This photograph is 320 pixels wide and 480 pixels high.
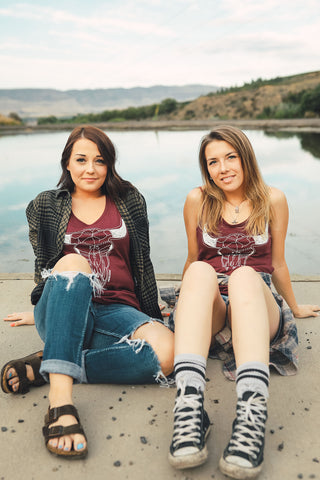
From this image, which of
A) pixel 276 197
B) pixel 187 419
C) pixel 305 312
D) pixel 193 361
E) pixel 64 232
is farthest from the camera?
pixel 305 312

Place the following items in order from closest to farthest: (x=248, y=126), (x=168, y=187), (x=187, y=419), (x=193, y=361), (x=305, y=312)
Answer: (x=187, y=419) → (x=193, y=361) → (x=305, y=312) → (x=168, y=187) → (x=248, y=126)

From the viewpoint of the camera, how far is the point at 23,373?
2057mm

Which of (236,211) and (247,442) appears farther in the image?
(236,211)

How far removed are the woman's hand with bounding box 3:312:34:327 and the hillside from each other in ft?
104

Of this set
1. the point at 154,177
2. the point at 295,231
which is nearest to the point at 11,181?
the point at 154,177

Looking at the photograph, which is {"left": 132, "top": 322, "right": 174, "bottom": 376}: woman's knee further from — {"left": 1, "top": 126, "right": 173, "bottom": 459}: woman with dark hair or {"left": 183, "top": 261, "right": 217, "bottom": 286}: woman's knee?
{"left": 183, "top": 261, "right": 217, "bottom": 286}: woman's knee

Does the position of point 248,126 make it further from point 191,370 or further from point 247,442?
point 247,442

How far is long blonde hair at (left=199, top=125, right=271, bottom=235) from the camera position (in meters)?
2.34

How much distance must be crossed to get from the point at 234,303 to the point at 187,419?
19.6 inches

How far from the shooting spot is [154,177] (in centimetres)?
949

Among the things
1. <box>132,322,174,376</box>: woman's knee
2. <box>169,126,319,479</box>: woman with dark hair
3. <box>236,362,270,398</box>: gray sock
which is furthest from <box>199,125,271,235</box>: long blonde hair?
<box>236,362,270,398</box>: gray sock

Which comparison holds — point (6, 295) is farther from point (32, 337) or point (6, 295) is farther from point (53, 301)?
point (53, 301)

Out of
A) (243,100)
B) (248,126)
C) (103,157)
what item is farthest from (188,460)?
(243,100)

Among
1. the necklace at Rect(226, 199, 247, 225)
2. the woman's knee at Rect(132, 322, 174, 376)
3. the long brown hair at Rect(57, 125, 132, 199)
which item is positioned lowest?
the woman's knee at Rect(132, 322, 174, 376)
